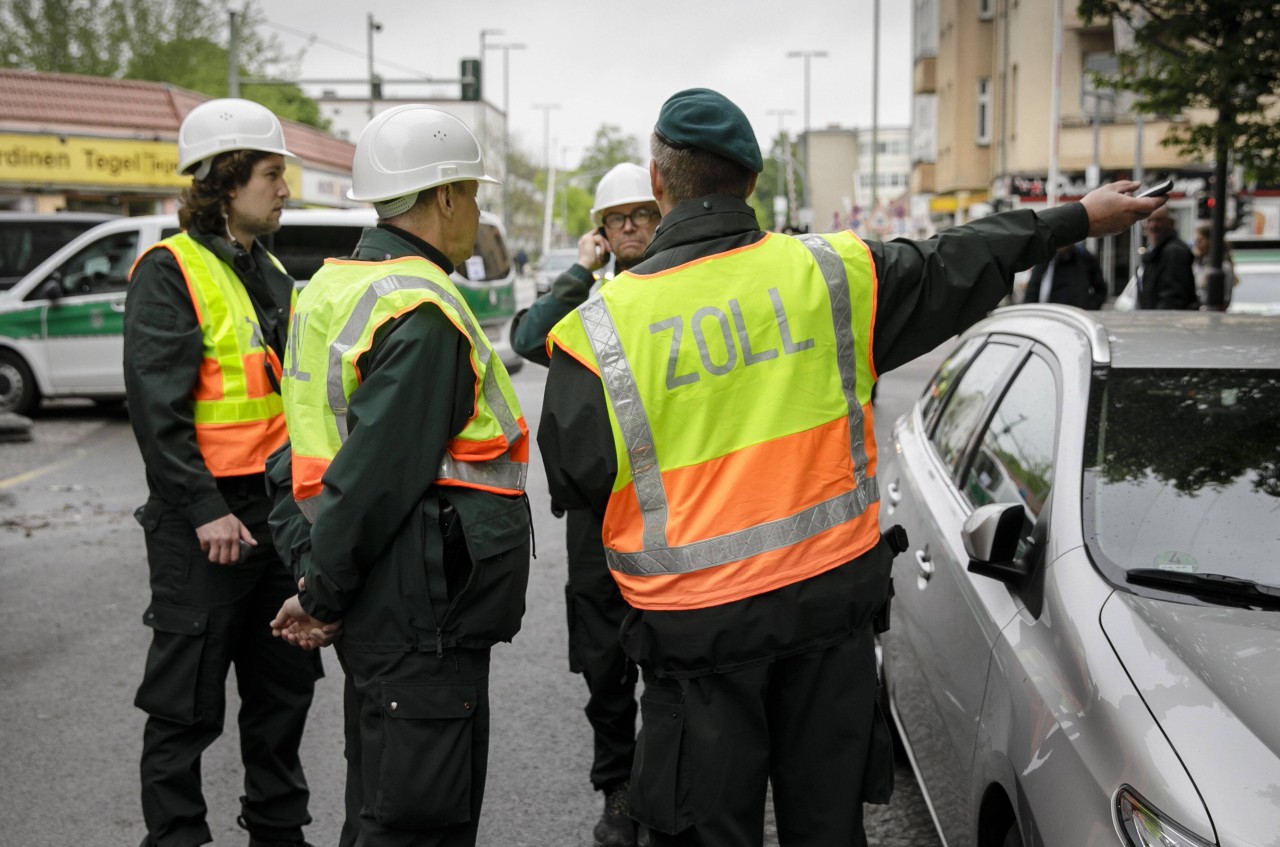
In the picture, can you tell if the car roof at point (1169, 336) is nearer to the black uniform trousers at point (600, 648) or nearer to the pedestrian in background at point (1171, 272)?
the black uniform trousers at point (600, 648)

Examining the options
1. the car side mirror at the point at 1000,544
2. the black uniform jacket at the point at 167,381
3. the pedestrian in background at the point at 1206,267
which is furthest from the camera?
the pedestrian in background at the point at 1206,267

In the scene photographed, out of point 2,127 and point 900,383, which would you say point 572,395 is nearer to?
point 900,383

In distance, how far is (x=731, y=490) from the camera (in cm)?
251

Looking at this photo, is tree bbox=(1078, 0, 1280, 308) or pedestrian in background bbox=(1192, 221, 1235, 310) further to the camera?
pedestrian in background bbox=(1192, 221, 1235, 310)

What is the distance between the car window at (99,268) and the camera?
1337cm

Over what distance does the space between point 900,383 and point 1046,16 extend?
20.7 metres

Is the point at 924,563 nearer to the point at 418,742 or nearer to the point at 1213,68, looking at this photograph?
the point at 418,742

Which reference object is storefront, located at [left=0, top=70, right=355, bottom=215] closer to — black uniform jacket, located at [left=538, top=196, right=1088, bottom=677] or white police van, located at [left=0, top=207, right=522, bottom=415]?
white police van, located at [left=0, top=207, right=522, bottom=415]

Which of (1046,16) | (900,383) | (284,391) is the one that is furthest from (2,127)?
Answer: (284,391)

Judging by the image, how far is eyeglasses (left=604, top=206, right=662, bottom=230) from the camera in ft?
13.9

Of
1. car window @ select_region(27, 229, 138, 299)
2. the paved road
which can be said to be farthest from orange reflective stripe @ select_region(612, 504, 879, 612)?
car window @ select_region(27, 229, 138, 299)

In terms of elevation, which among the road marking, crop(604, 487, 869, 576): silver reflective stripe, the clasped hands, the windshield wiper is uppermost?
crop(604, 487, 869, 576): silver reflective stripe

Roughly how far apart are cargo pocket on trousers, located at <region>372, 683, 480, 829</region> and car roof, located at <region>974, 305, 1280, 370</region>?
1.86 meters

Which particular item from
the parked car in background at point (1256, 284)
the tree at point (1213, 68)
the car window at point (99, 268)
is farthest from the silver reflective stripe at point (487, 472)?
the car window at point (99, 268)
